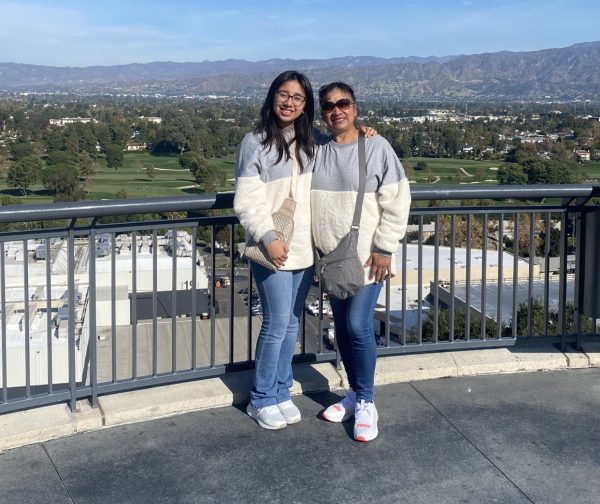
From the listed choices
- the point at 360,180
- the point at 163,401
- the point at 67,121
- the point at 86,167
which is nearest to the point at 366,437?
the point at 163,401

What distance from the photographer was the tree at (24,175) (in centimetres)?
6850

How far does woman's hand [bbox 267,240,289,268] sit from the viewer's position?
3.54 m

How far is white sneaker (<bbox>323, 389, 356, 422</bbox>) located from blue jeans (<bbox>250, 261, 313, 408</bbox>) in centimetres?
22

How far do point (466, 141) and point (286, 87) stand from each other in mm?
89329

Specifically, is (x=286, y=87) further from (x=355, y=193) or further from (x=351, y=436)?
(x=351, y=436)

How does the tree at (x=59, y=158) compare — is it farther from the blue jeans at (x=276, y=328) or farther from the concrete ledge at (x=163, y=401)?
the blue jeans at (x=276, y=328)

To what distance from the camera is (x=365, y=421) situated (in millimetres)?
3754

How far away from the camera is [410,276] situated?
63.3 ft

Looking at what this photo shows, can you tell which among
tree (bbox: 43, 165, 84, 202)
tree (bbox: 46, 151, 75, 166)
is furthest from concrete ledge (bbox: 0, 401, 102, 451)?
tree (bbox: 46, 151, 75, 166)

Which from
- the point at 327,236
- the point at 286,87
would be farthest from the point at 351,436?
the point at 286,87

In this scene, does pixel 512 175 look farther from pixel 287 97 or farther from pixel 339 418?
pixel 287 97

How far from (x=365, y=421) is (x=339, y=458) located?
28 cm

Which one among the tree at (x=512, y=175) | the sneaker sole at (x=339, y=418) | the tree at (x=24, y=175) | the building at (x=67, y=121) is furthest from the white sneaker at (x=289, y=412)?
the building at (x=67, y=121)

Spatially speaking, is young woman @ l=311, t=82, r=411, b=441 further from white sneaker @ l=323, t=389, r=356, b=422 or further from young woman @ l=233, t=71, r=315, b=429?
white sneaker @ l=323, t=389, r=356, b=422
